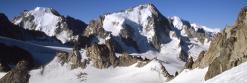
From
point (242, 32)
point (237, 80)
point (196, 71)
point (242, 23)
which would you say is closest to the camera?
point (237, 80)

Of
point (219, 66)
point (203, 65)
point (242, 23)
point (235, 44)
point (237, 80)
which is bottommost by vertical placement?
point (237, 80)

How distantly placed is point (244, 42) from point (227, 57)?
962 centimetres

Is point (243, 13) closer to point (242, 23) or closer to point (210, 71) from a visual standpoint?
point (242, 23)

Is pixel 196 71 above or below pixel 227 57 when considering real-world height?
above

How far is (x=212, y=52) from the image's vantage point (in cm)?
12181

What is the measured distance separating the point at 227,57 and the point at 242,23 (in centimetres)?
2315

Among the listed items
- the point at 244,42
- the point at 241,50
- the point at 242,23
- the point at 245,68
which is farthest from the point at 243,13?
the point at 245,68

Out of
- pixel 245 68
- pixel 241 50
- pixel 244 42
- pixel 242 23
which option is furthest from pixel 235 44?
pixel 245 68

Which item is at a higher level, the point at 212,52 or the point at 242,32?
the point at 212,52

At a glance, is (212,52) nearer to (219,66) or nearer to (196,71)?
(196,71)

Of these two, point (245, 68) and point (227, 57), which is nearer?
point (245, 68)

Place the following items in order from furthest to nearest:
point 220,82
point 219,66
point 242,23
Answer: point 242,23 → point 219,66 → point 220,82

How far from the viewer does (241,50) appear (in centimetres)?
6519

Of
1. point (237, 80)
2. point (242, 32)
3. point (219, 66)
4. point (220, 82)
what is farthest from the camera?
point (242, 32)
